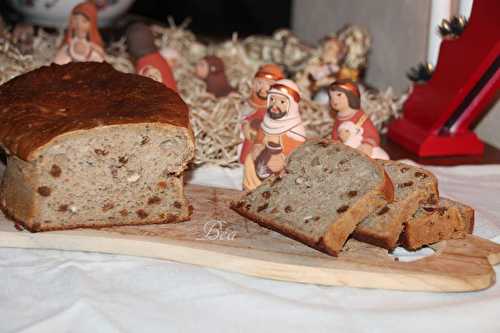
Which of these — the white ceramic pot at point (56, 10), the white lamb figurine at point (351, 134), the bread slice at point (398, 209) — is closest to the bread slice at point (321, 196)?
the bread slice at point (398, 209)

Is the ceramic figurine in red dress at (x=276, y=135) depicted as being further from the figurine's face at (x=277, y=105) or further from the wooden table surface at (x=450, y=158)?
the wooden table surface at (x=450, y=158)

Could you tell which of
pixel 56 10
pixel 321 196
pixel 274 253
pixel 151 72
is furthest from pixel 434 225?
pixel 56 10

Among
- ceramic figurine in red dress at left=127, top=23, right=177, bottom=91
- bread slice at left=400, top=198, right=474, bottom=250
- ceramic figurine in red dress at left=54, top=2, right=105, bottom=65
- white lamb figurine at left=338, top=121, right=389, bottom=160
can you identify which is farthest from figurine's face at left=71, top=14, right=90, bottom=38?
bread slice at left=400, top=198, right=474, bottom=250

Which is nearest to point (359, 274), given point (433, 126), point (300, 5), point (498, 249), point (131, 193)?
point (498, 249)

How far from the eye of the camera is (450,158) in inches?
106

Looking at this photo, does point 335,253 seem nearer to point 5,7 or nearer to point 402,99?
point 402,99

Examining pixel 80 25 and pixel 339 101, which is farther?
pixel 80 25

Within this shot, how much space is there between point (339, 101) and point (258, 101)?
0.29m

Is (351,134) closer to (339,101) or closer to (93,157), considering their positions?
(339,101)

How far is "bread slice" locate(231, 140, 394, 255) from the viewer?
1.85 meters

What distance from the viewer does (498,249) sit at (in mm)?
1908

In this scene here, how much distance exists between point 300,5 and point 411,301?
317 cm

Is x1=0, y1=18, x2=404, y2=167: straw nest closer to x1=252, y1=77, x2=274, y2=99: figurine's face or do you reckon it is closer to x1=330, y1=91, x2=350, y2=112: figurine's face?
x1=252, y1=77, x2=274, y2=99: figurine's face

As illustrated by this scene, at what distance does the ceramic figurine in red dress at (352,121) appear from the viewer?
2.23 m
